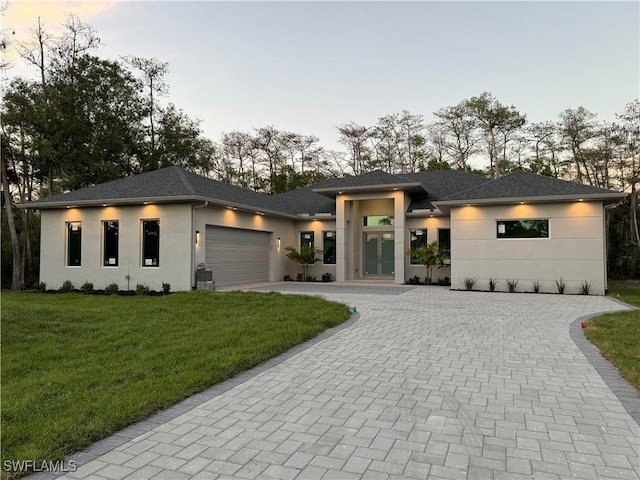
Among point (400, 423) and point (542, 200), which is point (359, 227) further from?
point (400, 423)

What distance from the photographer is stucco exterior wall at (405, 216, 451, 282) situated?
672 inches

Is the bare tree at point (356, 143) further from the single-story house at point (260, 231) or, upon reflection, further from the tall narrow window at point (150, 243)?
the tall narrow window at point (150, 243)

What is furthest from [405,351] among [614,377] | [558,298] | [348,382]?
[558,298]

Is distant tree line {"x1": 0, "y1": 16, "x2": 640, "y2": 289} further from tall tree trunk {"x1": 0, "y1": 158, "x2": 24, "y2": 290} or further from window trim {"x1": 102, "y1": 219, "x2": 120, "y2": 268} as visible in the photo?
window trim {"x1": 102, "y1": 219, "x2": 120, "y2": 268}

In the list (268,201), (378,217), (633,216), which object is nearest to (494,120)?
(633,216)

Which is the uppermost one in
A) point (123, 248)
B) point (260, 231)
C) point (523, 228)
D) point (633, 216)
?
point (633, 216)

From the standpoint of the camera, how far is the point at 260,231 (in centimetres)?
1702

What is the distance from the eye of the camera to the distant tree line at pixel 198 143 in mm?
19672

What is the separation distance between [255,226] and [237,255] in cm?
149

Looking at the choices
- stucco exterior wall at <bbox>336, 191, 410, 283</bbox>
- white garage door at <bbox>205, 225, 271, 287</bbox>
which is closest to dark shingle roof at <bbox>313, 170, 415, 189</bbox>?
stucco exterior wall at <bbox>336, 191, 410, 283</bbox>

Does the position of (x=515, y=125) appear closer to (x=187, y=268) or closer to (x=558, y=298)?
(x=558, y=298)

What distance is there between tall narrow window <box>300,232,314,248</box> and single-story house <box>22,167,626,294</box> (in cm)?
202

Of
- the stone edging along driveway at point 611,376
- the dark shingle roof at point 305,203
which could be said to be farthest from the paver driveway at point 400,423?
the dark shingle roof at point 305,203

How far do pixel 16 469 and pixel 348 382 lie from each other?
2.84 meters
